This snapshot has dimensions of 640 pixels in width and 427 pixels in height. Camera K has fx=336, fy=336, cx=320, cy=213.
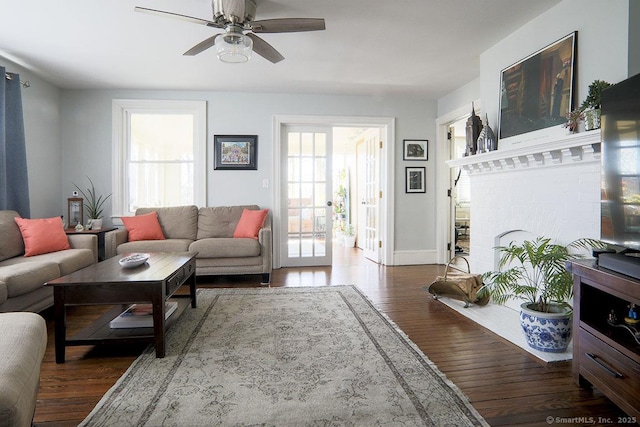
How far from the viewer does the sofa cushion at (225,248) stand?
12.4 feet

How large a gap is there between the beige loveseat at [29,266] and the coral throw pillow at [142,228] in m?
0.49

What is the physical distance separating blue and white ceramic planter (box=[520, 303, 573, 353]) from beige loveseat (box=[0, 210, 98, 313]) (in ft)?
11.4

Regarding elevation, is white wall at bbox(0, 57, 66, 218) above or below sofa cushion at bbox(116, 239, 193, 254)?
above

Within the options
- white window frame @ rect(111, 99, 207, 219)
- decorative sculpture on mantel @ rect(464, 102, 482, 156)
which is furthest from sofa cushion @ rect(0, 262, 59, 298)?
decorative sculpture on mantel @ rect(464, 102, 482, 156)

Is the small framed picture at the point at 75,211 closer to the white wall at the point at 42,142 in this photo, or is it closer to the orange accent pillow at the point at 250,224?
the white wall at the point at 42,142

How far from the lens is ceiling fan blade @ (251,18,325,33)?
2.21 metres

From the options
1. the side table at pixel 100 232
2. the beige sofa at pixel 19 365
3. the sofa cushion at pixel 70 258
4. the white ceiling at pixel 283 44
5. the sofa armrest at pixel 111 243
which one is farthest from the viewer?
the side table at pixel 100 232

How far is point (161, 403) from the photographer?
158 centimetres

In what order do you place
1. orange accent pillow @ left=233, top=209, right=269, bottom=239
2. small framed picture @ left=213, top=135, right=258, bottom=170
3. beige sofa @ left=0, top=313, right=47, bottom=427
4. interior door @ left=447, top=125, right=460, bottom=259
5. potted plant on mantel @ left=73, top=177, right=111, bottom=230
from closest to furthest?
beige sofa @ left=0, top=313, right=47, bottom=427 < orange accent pillow @ left=233, top=209, right=269, bottom=239 < potted plant on mantel @ left=73, top=177, right=111, bottom=230 < small framed picture @ left=213, top=135, right=258, bottom=170 < interior door @ left=447, top=125, right=460, bottom=259

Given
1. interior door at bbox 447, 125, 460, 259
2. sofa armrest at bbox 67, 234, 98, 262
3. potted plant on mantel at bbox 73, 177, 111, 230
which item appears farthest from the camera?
interior door at bbox 447, 125, 460, 259

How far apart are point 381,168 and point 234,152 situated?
2.18 m

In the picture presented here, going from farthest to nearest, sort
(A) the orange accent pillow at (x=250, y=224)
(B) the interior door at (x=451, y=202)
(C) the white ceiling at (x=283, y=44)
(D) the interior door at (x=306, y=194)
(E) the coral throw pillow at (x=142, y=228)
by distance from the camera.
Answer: (B) the interior door at (x=451, y=202) < (D) the interior door at (x=306, y=194) < (A) the orange accent pillow at (x=250, y=224) < (E) the coral throw pillow at (x=142, y=228) < (C) the white ceiling at (x=283, y=44)

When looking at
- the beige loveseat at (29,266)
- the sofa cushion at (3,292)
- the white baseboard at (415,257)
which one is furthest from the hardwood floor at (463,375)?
the white baseboard at (415,257)

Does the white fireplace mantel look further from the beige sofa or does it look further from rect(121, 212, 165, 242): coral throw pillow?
rect(121, 212, 165, 242): coral throw pillow
